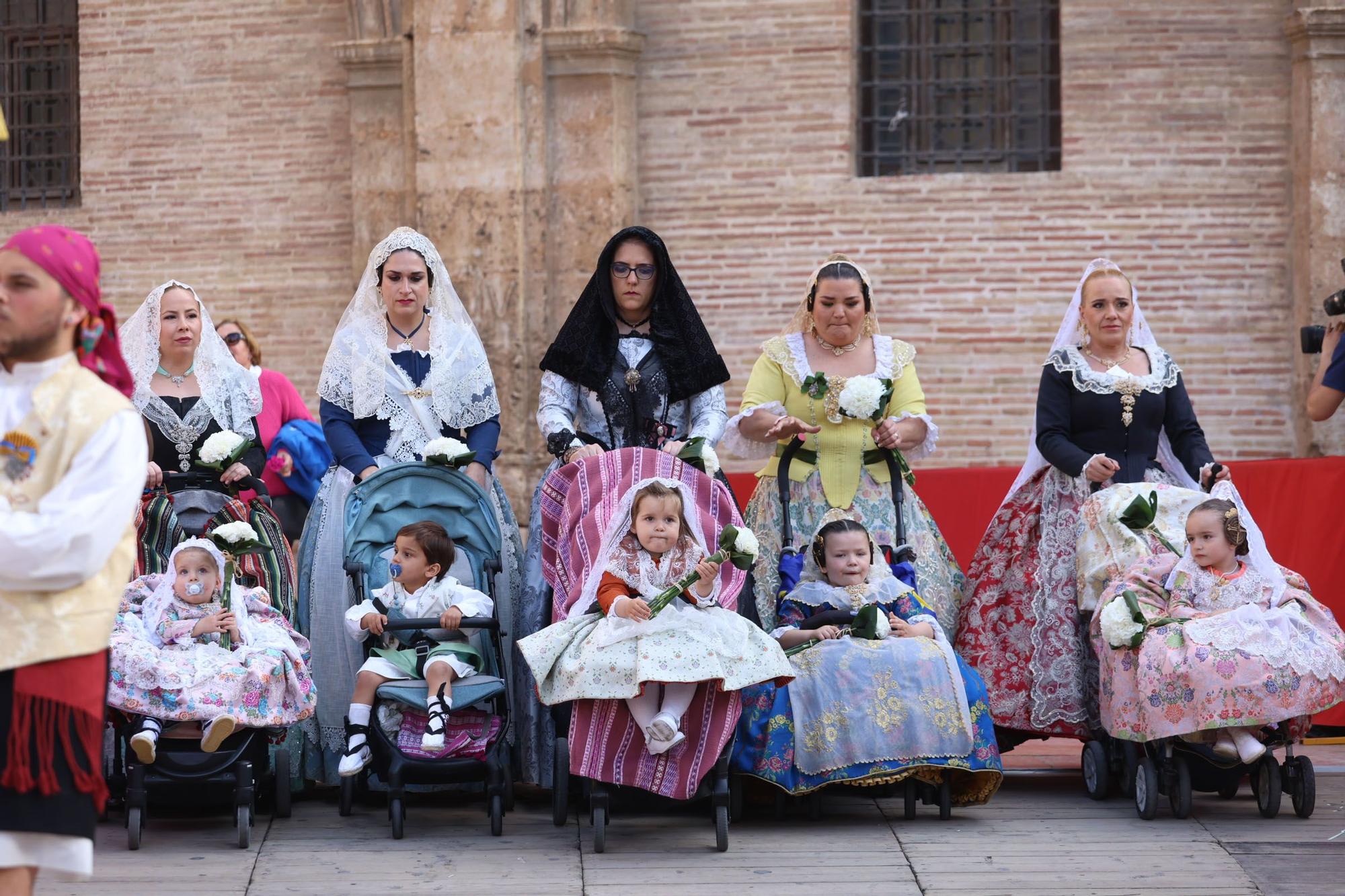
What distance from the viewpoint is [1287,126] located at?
10.7 metres

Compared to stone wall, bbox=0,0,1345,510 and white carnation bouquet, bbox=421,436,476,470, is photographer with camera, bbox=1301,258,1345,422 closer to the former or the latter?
stone wall, bbox=0,0,1345,510

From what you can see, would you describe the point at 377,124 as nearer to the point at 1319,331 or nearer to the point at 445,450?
the point at 445,450

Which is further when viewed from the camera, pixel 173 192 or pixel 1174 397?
pixel 173 192

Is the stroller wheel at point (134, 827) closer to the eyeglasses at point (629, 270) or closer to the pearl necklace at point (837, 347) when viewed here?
the eyeglasses at point (629, 270)

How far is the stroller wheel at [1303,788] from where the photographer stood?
233 inches

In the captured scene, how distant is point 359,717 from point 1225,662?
2741 mm

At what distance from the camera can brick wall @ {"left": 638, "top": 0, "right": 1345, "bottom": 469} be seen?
35.0 feet

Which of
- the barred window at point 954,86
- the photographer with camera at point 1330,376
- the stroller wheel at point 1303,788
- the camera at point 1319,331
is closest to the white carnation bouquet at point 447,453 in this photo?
the stroller wheel at point 1303,788

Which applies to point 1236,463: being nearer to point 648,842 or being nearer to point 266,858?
point 648,842

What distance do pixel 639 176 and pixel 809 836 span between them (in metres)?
6.28

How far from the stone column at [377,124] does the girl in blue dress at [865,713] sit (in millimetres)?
6068

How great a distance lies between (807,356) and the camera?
668cm

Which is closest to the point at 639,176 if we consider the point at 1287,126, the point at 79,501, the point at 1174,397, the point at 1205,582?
the point at 1287,126

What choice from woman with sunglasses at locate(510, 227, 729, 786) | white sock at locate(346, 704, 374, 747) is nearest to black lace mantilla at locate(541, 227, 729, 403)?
woman with sunglasses at locate(510, 227, 729, 786)
